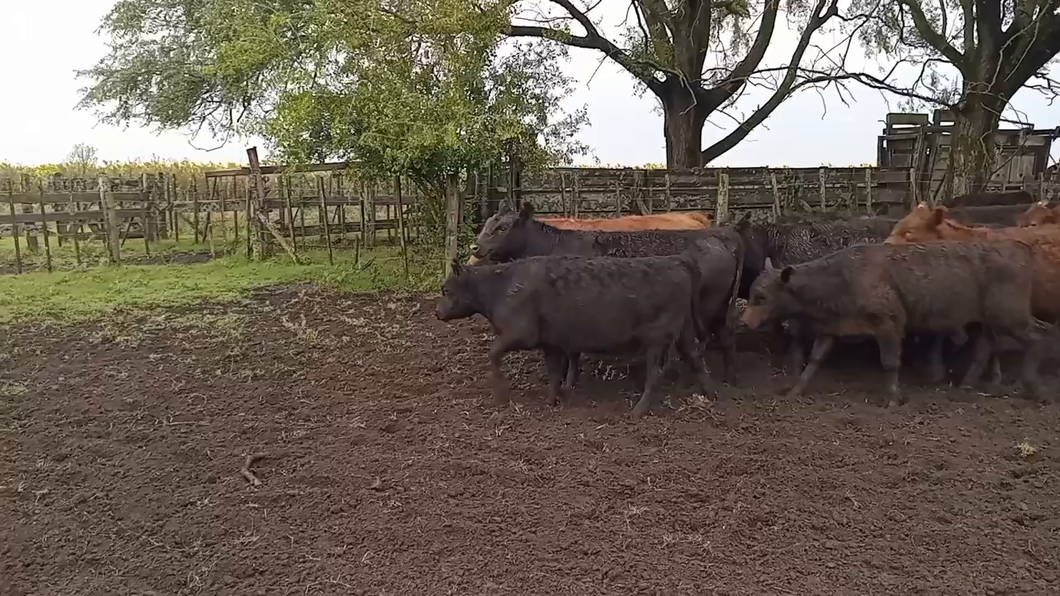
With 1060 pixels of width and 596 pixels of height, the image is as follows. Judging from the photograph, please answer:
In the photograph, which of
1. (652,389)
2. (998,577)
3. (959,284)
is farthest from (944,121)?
(998,577)

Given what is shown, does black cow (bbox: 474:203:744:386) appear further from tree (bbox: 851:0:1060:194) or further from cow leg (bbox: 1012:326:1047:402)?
tree (bbox: 851:0:1060:194)

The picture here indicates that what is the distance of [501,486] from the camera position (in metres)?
5.36

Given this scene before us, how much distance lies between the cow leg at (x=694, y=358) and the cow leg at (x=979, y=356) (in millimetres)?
2450

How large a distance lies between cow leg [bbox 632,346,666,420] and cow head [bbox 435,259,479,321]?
1698 mm

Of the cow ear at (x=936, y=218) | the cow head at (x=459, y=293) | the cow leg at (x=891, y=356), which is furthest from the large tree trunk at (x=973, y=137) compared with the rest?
the cow head at (x=459, y=293)

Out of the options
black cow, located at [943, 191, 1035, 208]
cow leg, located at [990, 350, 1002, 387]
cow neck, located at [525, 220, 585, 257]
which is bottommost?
cow leg, located at [990, 350, 1002, 387]

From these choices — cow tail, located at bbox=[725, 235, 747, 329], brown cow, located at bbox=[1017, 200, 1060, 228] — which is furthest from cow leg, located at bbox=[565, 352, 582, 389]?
brown cow, located at bbox=[1017, 200, 1060, 228]

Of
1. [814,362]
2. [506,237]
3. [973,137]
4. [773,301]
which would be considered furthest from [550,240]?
[973,137]

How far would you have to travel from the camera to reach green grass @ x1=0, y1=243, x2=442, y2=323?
1184 cm

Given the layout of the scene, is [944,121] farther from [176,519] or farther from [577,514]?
[176,519]

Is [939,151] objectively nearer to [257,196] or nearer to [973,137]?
[973,137]

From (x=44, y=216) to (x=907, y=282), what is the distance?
15614 millimetres

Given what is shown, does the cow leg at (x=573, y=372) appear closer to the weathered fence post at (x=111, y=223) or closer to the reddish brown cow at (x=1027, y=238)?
the reddish brown cow at (x=1027, y=238)

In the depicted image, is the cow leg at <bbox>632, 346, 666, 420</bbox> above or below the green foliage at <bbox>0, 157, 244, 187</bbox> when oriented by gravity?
below
